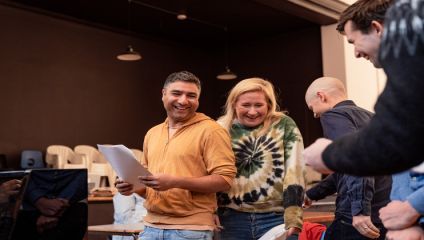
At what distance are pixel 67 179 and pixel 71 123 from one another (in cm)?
1001

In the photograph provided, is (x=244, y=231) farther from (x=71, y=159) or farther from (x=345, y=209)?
(x=71, y=159)

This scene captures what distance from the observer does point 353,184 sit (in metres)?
2.26

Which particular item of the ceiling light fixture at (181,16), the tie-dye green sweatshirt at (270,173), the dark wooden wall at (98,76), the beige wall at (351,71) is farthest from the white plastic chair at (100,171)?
the tie-dye green sweatshirt at (270,173)

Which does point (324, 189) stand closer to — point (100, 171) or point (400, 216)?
point (400, 216)

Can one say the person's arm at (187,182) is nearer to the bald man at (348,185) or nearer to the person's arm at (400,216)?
the bald man at (348,185)

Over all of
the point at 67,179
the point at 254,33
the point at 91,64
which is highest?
the point at 254,33

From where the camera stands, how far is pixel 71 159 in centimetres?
1050

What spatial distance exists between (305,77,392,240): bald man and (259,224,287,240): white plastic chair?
214 millimetres

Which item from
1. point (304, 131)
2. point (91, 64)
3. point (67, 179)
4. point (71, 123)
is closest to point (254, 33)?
point (304, 131)

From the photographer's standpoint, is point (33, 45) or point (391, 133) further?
point (33, 45)

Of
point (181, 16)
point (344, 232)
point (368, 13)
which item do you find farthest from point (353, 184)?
point (181, 16)

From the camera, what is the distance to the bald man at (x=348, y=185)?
87.4 inches

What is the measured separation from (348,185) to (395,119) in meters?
1.38

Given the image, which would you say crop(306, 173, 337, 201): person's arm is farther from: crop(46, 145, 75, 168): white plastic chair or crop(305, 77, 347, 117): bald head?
crop(46, 145, 75, 168): white plastic chair
